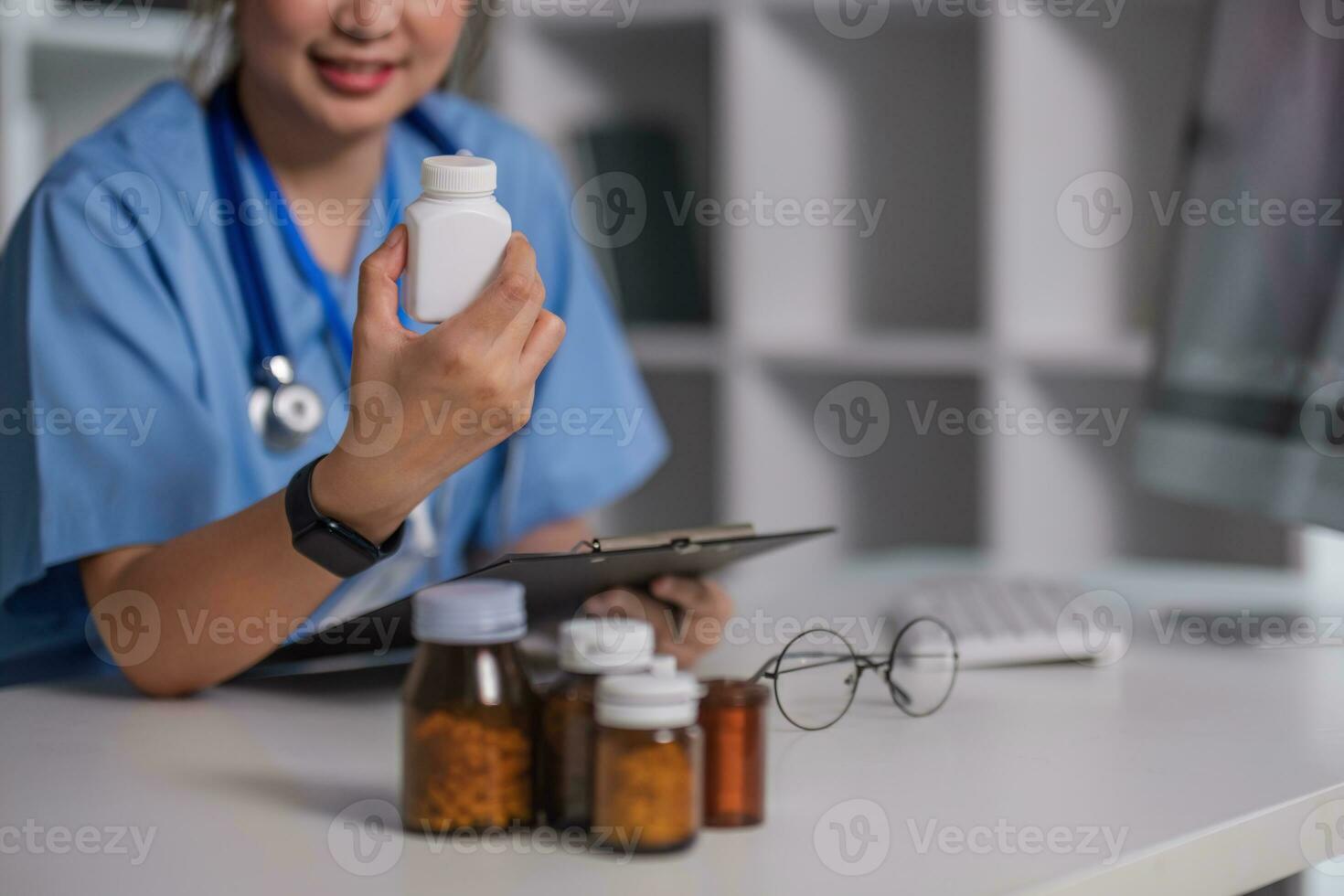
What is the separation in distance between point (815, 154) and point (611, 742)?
1.68 meters

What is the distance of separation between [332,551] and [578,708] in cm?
22

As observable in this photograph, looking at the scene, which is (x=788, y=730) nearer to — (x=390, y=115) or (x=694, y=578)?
(x=694, y=578)

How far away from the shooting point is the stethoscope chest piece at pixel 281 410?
1.09 metres

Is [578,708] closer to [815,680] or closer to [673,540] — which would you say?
[673,540]

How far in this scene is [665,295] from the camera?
2.32 metres

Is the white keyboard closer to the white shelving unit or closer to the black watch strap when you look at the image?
the black watch strap

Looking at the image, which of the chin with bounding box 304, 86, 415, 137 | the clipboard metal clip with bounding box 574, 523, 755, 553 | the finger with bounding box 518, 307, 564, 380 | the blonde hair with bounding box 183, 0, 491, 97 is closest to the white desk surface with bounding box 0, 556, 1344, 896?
the clipboard metal clip with bounding box 574, 523, 755, 553

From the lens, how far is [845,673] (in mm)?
942

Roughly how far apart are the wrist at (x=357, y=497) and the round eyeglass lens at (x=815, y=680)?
235mm

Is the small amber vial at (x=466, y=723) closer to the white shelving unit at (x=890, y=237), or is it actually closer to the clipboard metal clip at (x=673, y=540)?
the clipboard metal clip at (x=673, y=540)

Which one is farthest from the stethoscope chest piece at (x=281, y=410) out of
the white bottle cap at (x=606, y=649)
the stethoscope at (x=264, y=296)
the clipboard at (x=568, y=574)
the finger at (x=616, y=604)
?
the white bottle cap at (x=606, y=649)

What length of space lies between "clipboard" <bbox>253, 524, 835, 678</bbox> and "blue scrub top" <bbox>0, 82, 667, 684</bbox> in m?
0.13

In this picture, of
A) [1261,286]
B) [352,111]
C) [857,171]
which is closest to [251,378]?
[352,111]

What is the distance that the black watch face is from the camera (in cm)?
80
